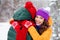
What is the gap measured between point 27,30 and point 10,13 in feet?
3.07

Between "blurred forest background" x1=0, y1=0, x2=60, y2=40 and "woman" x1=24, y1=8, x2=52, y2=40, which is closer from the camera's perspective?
"woman" x1=24, y1=8, x2=52, y2=40

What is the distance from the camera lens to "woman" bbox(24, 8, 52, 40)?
1.33 metres

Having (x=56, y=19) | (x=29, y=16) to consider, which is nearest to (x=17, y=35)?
(x=29, y=16)

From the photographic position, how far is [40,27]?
4.49ft

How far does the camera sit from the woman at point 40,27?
133 centimetres

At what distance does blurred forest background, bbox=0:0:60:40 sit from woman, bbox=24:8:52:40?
1.87 feet

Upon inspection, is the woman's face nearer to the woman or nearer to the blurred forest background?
the woman

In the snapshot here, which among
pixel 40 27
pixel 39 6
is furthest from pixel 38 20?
pixel 39 6

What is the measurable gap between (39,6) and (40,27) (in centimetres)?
77

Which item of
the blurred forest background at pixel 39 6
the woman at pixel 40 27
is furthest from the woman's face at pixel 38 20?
the blurred forest background at pixel 39 6

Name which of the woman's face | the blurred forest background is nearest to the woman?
the woman's face

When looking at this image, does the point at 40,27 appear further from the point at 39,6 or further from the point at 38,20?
the point at 39,6

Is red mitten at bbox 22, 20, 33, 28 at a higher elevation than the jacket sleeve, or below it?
higher

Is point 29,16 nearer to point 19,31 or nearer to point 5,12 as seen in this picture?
point 19,31
